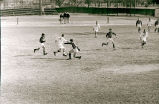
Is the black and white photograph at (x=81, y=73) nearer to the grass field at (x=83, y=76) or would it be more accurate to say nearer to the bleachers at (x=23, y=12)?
the grass field at (x=83, y=76)

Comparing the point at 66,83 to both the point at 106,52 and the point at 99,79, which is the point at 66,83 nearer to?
the point at 99,79

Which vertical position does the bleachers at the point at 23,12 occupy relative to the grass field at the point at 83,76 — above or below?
above

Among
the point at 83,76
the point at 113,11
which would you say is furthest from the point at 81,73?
the point at 113,11

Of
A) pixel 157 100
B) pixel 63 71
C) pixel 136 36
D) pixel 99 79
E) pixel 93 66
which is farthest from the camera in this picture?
pixel 136 36

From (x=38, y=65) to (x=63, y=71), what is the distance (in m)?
2.29

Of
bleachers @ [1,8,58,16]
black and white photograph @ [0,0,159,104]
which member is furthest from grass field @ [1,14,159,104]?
bleachers @ [1,8,58,16]

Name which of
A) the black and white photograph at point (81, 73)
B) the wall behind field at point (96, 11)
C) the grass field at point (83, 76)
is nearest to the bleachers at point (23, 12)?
the wall behind field at point (96, 11)

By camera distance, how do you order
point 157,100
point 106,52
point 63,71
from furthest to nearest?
point 106,52
point 63,71
point 157,100

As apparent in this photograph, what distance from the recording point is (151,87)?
1564cm

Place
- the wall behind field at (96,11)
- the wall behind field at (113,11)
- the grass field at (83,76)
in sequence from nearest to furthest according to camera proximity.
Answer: the grass field at (83,76)
the wall behind field at (113,11)
the wall behind field at (96,11)

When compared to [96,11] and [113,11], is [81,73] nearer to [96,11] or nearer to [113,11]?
[113,11]

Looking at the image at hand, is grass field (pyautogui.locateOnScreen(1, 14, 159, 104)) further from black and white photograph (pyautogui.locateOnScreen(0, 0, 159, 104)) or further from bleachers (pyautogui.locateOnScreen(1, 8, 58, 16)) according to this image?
bleachers (pyautogui.locateOnScreen(1, 8, 58, 16))

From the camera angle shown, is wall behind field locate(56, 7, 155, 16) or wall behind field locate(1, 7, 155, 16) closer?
wall behind field locate(56, 7, 155, 16)

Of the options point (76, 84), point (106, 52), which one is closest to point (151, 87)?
point (76, 84)
